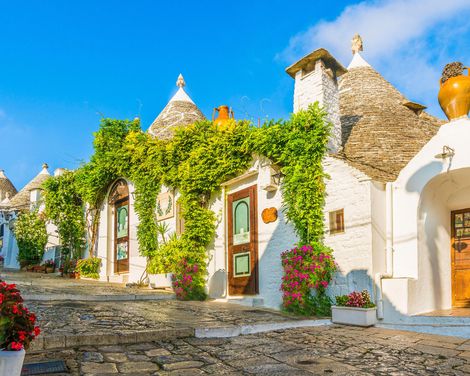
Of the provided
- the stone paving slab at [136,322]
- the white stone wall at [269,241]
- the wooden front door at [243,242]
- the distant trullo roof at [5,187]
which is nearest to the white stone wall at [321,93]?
the white stone wall at [269,241]

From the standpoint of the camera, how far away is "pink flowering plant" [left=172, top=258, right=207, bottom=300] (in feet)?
36.1

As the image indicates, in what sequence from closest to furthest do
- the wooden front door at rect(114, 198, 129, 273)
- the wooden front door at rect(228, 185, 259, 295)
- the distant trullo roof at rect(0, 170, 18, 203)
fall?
the wooden front door at rect(228, 185, 259, 295), the wooden front door at rect(114, 198, 129, 273), the distant trullo roof at rect(0, 170, 18, 203)

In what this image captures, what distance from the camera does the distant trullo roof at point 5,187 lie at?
1331 inches

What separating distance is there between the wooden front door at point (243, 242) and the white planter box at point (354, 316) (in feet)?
9.12

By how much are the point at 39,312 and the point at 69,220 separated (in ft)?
35.4

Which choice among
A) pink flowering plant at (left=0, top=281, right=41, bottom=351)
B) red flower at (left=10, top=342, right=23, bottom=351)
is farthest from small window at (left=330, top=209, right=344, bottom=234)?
red flower at (left=10, top=342, right=23, bottom=351)

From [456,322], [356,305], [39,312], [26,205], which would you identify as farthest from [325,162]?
[26,205]

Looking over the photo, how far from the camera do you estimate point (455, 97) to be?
26.6ft

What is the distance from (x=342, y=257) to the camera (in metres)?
8.40

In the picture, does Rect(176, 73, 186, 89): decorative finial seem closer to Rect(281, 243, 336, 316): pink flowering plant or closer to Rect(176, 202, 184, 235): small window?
Rect(176, 202, 184, 235): small window

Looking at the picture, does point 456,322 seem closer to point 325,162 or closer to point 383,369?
point 383,369

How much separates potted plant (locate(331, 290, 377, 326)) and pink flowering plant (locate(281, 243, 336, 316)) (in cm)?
58

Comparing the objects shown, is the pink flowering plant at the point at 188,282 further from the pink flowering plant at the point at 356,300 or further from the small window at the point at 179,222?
the pink flowering plant at the point at 356,300

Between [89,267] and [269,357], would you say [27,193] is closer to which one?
[89,267]
